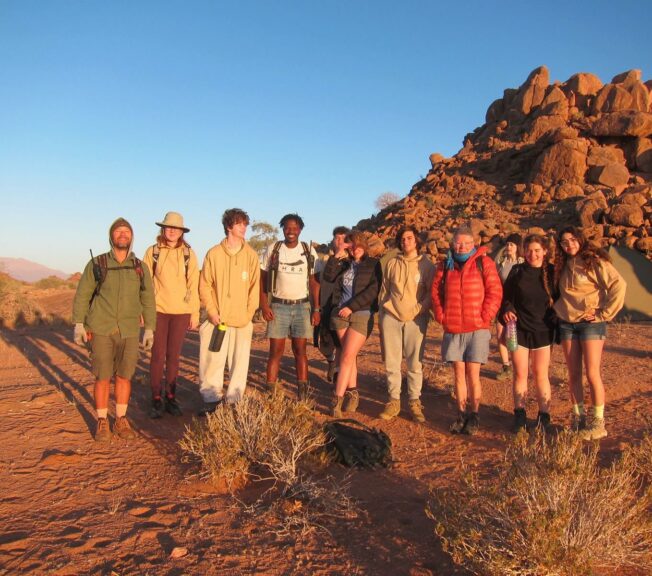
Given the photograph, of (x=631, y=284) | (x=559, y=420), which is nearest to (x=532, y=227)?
(x=631, y=284)

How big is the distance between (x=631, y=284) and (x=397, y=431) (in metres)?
12.2

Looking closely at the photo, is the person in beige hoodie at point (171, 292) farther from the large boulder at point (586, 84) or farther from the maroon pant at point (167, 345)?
the large boulder at point (586, 84)

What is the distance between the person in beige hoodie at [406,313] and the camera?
5.20 metres

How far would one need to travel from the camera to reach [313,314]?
19.2ft

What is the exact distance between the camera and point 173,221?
5301mm

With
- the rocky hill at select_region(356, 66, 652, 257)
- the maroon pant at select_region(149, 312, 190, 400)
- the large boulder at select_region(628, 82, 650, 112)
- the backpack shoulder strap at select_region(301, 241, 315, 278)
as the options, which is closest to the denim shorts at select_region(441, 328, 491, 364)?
the backpack shoulder strap at select_region(301, 241, 315, 278)

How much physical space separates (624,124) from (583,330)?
961 inches

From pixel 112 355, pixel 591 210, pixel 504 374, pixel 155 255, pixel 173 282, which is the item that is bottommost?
pixel 504 374

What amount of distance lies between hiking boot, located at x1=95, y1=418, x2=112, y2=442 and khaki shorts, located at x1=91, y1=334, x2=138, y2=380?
401 mm

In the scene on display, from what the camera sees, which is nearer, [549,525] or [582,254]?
[549,525]

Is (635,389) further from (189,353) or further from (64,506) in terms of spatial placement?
(189,353)

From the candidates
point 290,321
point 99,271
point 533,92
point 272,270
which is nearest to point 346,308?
point 290,321

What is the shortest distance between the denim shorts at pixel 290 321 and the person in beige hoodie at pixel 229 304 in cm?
26

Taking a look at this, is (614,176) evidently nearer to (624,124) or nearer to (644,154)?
(644,154)
